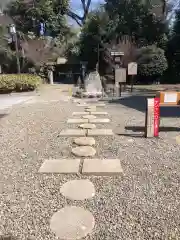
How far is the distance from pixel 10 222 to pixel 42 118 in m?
4.21

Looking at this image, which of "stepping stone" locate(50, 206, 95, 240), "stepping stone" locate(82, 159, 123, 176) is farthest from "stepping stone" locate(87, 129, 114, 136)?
"stepping stone" locate(50, 206, 95, 240)

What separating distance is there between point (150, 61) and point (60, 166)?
15872 millimetres

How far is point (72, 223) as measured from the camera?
207 cm

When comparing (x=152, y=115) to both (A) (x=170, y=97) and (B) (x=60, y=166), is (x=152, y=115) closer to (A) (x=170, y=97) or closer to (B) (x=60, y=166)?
(A) (x=170, y=97)

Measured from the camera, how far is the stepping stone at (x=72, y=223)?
76.7 inches

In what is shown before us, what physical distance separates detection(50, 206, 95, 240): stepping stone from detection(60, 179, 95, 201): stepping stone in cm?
20

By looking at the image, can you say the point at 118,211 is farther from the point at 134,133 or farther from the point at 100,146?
the point at 134,133

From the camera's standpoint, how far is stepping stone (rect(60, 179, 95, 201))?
2.47 metres

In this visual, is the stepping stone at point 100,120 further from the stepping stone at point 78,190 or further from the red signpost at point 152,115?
the stepping stone at point 78,190

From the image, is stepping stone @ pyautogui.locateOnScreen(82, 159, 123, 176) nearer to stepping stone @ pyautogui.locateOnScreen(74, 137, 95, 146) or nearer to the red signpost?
Result: stepping stone @ pyautogui.locateOnScreen(74, 137, 95, 146)

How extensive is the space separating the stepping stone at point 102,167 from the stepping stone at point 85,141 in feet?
2.35

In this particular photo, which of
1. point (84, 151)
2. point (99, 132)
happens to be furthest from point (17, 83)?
point (84, 151)

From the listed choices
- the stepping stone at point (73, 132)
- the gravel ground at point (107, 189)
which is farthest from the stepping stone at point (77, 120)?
the gravel ground at point (107, 189)

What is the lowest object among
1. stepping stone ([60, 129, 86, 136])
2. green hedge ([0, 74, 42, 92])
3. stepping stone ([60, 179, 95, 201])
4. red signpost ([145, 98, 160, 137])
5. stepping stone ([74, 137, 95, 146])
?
stepping stone ([60, 179, 95, 201])
